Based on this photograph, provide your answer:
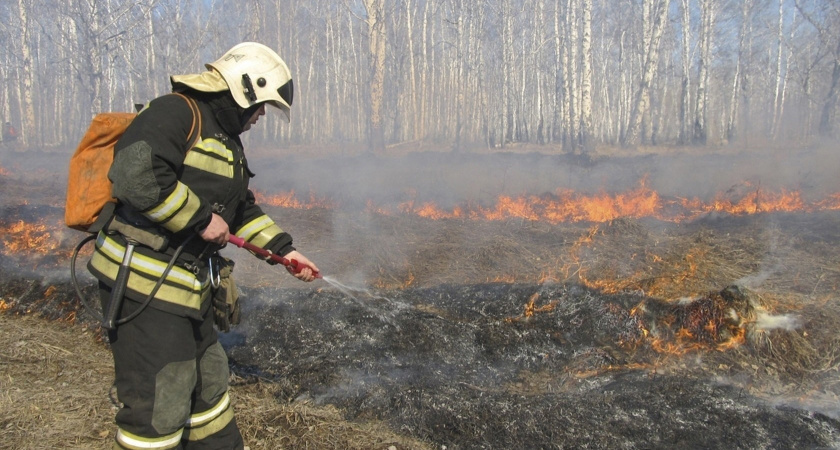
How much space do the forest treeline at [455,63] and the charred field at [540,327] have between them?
15302 mm

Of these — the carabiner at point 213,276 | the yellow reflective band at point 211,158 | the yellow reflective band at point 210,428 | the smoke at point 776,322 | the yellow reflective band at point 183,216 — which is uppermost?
the yellow reflective band at point 211,158

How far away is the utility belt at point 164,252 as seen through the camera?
2.24 meters

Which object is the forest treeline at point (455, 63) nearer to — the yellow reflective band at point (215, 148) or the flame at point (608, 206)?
the flame at point (608, 206)

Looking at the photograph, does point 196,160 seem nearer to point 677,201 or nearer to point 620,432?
point 620,432

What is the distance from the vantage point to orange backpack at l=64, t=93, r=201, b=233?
2.22 metres

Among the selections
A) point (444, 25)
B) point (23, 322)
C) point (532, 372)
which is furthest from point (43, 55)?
point (532, 372)

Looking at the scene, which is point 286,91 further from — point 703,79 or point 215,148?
point 703,79

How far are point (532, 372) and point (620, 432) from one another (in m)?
1.16

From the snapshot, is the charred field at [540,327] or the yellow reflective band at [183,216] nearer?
the yellow reflective band at [183,216]

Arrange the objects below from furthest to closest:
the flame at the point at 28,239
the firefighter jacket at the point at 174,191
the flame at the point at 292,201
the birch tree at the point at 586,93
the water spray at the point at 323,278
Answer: the birch tree at the point at 586,93 < the flame at the point at 292,201 < the flame at the point at 28,239 < the water spray at the point at 323,278 < the firefighter jacket at the point at 174,191

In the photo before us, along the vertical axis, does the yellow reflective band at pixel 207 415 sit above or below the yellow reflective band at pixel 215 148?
below

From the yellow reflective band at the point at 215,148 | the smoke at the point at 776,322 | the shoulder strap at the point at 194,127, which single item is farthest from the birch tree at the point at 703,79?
the shoulder strap at the point at 194,127

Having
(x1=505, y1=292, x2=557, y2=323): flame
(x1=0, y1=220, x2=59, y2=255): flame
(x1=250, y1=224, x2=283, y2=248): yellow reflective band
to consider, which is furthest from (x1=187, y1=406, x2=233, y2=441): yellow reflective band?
(x1=0, y1=220, x2=59, y2=255): flame

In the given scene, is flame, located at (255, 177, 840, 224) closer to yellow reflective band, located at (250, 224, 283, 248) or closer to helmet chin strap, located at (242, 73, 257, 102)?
yellow reflective band, located at (250, 224, 283, 248)
